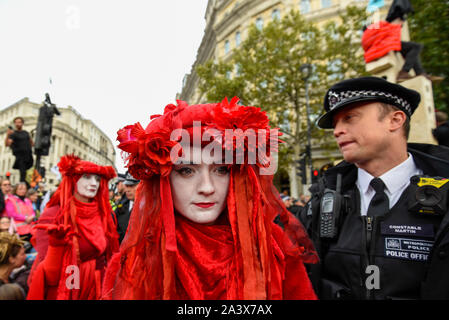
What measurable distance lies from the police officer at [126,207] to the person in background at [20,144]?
12.3ft

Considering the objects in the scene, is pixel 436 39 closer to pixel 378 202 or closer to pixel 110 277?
pixel 378 202

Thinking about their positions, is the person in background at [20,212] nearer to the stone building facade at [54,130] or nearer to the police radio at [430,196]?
the police radio at [430,196]

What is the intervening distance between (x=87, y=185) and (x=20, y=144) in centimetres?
499

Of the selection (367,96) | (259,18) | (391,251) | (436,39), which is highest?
(259,18)

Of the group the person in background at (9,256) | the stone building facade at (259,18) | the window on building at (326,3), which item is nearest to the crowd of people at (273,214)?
the person in background at (9,256)

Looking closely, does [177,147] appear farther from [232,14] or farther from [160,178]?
[232,14]

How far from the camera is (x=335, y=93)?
6.03ft

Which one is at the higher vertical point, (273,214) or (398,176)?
(398,176)

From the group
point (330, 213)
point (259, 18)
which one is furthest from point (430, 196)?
point (259, 18)

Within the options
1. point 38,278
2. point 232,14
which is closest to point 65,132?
point 232,14

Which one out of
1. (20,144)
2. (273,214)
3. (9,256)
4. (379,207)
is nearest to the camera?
(273,214)

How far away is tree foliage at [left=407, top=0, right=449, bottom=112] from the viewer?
7.02 meters

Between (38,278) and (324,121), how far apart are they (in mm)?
2918

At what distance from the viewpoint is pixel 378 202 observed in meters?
1.63
